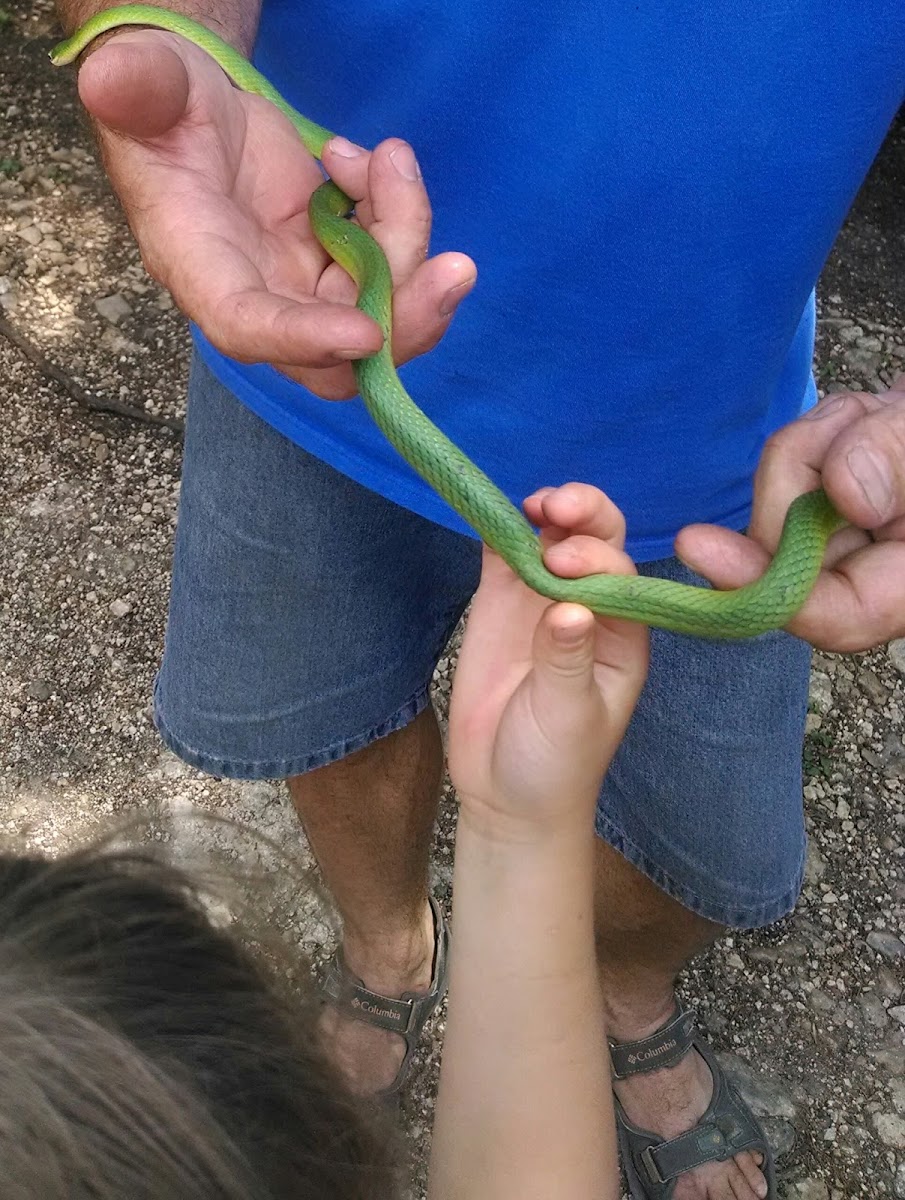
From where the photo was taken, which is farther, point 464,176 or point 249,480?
point 249,480

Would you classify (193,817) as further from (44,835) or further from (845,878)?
(845,878)

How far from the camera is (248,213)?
5.72 feet

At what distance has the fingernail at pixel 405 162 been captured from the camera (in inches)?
63.8

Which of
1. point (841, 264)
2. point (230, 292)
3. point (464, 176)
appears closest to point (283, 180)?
point (464, 176)

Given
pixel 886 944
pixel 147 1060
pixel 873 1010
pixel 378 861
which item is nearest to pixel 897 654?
pixel 886 944

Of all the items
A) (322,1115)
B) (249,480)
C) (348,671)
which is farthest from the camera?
(348,671)

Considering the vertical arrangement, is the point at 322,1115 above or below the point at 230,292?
below

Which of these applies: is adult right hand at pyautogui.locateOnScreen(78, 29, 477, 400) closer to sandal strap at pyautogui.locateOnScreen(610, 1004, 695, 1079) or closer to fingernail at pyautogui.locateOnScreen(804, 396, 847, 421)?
fingernail at pyautogui.locateOnScreen(804, 396, 847, 421)

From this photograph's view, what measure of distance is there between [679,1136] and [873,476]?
6.64 ft

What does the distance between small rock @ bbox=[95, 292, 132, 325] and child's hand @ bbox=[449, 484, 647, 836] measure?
3104mm

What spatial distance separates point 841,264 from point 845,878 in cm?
267

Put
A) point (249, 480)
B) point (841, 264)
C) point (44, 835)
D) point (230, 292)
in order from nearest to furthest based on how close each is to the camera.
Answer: point (230, 292), point (249, 480), point (44, 835), point (841, 264)

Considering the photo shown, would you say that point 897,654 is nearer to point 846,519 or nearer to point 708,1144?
point 708,1144

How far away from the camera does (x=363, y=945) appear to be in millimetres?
3039
